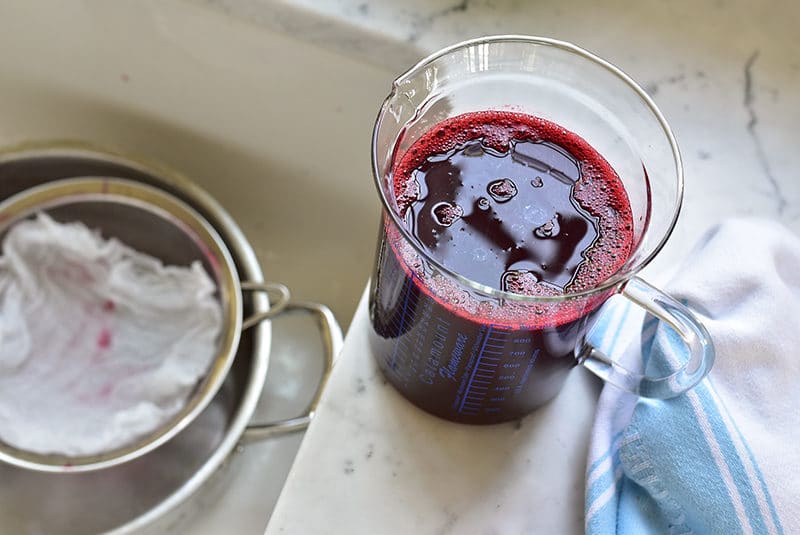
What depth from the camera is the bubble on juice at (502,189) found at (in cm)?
45

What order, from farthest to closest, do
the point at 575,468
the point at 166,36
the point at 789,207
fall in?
the point at 166,36 → the point at 789,207 → the point at 575,468

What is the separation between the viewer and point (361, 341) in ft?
1.89

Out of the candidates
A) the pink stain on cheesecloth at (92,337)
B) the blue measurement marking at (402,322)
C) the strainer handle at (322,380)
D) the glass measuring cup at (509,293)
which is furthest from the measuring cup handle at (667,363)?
the pink stain on cheesecloth at (92,337)

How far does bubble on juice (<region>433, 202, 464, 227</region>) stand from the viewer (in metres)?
0.44

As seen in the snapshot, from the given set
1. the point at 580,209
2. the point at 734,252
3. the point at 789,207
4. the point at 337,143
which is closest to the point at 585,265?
the point at 580,209

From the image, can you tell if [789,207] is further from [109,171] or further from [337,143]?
[109,171]

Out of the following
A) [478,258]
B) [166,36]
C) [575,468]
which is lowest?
[575,468]

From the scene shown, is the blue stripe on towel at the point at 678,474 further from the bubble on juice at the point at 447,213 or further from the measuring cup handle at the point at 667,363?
the bubble on juice at the point at 447,213

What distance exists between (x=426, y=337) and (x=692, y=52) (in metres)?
0.41

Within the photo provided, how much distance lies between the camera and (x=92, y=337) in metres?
0.83

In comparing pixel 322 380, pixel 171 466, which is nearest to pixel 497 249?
pixel 322 380

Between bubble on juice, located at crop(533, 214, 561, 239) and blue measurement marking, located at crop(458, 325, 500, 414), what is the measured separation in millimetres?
56

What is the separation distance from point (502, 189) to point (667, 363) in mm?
153

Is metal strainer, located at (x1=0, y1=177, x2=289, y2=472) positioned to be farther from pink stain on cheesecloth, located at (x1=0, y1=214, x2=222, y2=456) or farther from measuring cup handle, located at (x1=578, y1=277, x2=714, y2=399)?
measuring cup handle, located at (x1=578, y1=277, x2=714, y2=399)
